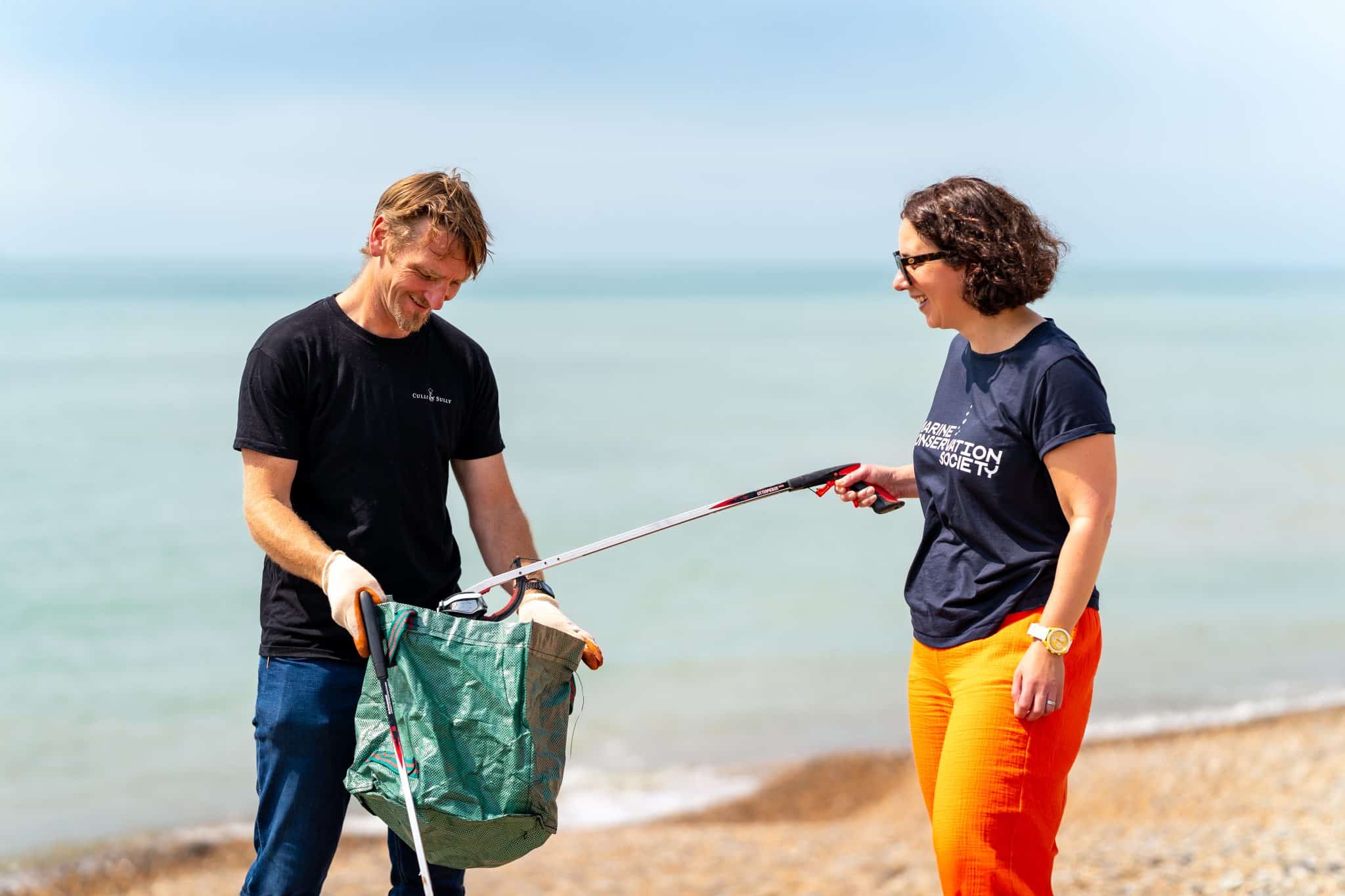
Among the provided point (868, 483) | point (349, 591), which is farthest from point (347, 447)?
point (868, 483)

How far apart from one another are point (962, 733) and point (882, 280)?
131 metres

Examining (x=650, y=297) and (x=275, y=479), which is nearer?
(x=275, y=479)

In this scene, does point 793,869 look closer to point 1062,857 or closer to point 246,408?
point 1062,857

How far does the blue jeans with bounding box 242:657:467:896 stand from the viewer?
2.67 meters

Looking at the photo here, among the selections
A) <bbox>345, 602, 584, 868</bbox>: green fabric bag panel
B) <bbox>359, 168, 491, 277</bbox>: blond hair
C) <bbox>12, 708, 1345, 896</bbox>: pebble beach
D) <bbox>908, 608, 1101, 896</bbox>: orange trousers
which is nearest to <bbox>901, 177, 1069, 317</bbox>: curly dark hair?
<bbox>908, 608, 1101, 896</bbox>: orange trousers

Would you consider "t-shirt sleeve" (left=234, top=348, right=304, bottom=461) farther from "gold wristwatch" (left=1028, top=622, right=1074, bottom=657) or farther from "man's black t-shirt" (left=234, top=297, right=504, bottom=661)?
"gold wristwatch" (left=1028, top=622, right=1074, bottom=657)

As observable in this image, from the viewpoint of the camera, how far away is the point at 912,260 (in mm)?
2766

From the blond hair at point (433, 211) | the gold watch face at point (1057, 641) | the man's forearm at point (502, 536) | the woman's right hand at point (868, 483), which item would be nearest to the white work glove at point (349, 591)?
the man's forearm at point (502, 536)

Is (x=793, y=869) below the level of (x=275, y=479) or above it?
below

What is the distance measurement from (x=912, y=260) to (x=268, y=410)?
1.35m

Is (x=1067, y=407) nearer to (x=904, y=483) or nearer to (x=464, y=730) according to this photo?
(x=904, y=483)

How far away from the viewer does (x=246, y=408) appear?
2.69m

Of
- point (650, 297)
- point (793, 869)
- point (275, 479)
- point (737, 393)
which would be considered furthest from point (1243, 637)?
point (650, 297)

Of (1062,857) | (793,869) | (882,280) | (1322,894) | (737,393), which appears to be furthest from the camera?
(882,280)
